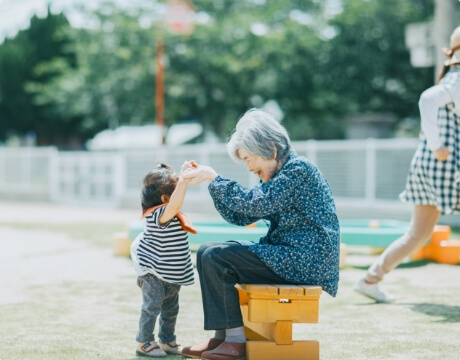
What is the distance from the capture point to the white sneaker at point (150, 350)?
161 inches

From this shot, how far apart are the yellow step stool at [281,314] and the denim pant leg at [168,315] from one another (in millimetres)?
441

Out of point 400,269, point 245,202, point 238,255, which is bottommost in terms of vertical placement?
point 400,269

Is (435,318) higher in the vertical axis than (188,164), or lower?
lower

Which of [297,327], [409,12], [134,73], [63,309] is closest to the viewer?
[297,327]

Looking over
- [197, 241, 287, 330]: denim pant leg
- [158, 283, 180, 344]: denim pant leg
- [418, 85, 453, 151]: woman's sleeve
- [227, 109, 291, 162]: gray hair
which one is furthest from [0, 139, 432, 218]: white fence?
[197, 241, 287, 330]: denim pant leg

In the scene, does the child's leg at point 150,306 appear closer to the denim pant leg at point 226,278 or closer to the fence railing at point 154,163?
the denim pant leg at point 226,278

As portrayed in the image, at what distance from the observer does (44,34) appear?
157 ft

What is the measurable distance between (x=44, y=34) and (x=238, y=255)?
46384mm

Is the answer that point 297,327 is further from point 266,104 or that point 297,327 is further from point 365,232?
point 266,104

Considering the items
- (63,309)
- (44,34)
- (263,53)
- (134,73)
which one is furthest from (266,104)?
(63,309)

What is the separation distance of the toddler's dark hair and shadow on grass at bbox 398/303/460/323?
2084mm

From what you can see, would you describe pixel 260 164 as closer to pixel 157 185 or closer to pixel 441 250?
pixel 157 185

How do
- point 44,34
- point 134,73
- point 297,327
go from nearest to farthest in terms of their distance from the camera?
point 297,327 < point 134,73 < point 44,34

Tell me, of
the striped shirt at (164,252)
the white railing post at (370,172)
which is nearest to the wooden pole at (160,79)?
the white railing post at (370,172)
